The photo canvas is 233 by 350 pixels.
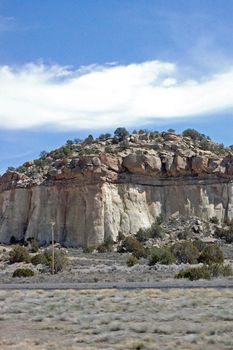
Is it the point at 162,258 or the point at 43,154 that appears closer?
Answer: the point at 162,258

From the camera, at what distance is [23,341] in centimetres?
1727

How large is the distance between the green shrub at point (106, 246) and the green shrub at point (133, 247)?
1.53 metres

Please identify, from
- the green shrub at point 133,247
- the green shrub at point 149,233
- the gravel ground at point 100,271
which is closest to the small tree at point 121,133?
the green shrub at point 149,233

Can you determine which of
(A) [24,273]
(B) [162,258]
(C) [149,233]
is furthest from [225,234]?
(A) [24,273]

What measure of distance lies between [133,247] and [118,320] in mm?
58513

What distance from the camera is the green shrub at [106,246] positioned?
275 feet

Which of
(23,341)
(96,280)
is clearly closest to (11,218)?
(96,280)

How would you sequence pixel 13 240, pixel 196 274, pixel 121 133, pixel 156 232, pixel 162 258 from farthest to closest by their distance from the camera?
pixel 121 133
pixel 13 240
pixel 156 232
pixel 162 258
pixel 196 274

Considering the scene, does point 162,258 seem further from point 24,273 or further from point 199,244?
point 24,273

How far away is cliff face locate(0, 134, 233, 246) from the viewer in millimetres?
90438

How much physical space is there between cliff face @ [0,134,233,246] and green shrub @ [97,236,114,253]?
1948 mm

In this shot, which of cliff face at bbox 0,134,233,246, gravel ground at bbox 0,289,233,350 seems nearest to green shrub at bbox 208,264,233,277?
gravel ground at bbox 0,289,233,350

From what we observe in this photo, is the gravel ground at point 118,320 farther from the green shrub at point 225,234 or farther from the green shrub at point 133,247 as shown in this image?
the green shrub at point 225,234

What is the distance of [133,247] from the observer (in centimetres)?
7956
